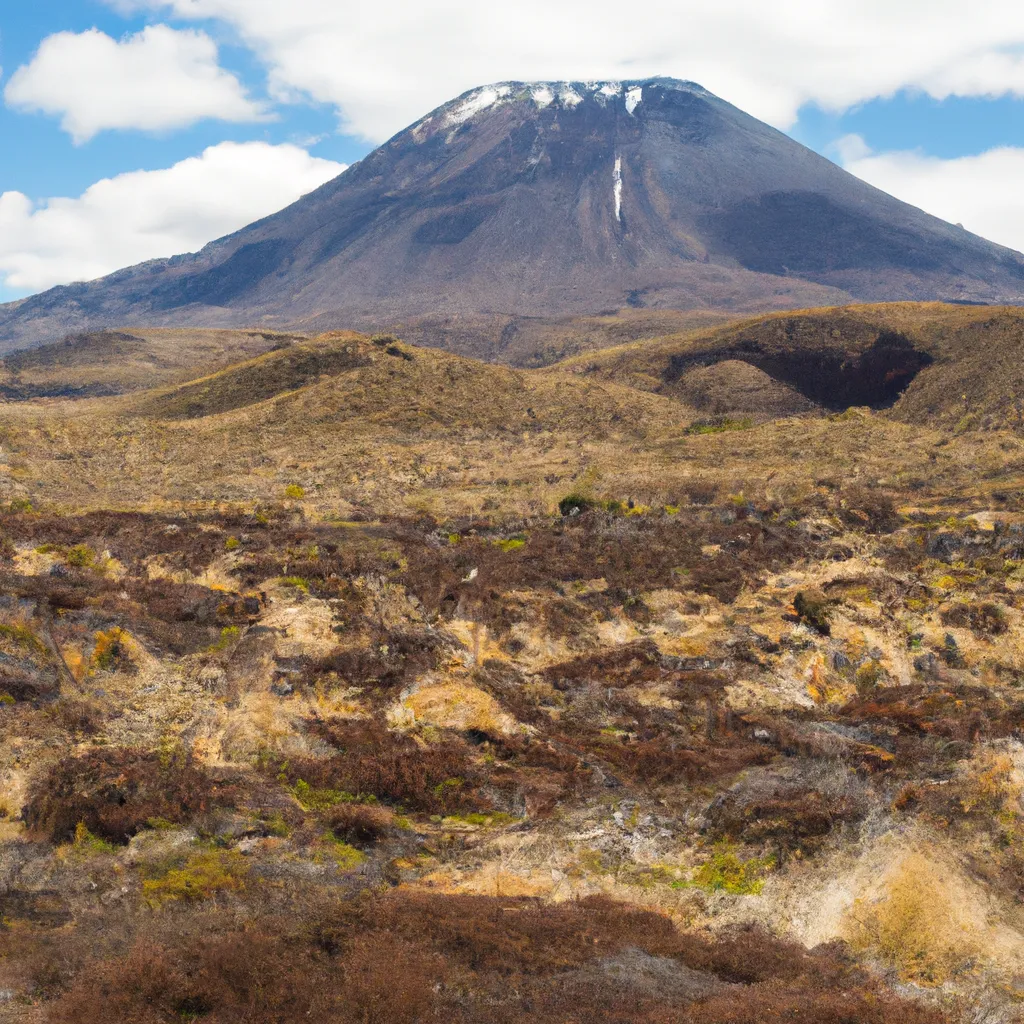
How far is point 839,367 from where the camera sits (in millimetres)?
75625

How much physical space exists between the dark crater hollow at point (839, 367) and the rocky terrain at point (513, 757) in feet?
106

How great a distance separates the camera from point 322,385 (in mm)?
63062

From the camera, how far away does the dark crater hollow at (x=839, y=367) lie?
71250mm

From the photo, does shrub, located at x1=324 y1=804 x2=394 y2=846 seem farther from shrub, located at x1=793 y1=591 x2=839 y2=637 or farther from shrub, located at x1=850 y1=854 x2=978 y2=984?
shrub, located at x1=793 y1=591 x2=839 y2=637

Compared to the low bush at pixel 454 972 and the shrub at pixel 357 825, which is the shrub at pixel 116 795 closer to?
the shrub at pixel 357 825

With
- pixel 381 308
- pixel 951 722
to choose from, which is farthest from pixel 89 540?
pixel 381 308

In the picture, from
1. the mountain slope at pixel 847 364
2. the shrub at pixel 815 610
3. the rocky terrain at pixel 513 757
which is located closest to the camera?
the rocky terrain at pixel 513 757

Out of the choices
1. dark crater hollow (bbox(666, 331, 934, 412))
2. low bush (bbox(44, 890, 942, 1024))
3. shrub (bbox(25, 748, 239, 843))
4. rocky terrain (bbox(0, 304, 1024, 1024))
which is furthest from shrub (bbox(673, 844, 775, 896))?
dark crater hollow (bbox(666, 331, 934, 412))

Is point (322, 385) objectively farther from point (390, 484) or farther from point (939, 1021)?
point (939, 1021)

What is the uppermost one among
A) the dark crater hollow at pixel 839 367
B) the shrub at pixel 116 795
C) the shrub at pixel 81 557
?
the dark crater hollow at pixel 839 367

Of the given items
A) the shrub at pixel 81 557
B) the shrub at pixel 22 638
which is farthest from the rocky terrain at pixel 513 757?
the shrub at pixel 81 557

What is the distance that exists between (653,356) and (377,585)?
63806 millimetres

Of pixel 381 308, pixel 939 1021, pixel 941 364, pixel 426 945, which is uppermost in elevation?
pixel 381 308

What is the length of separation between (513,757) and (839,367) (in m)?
67.5
